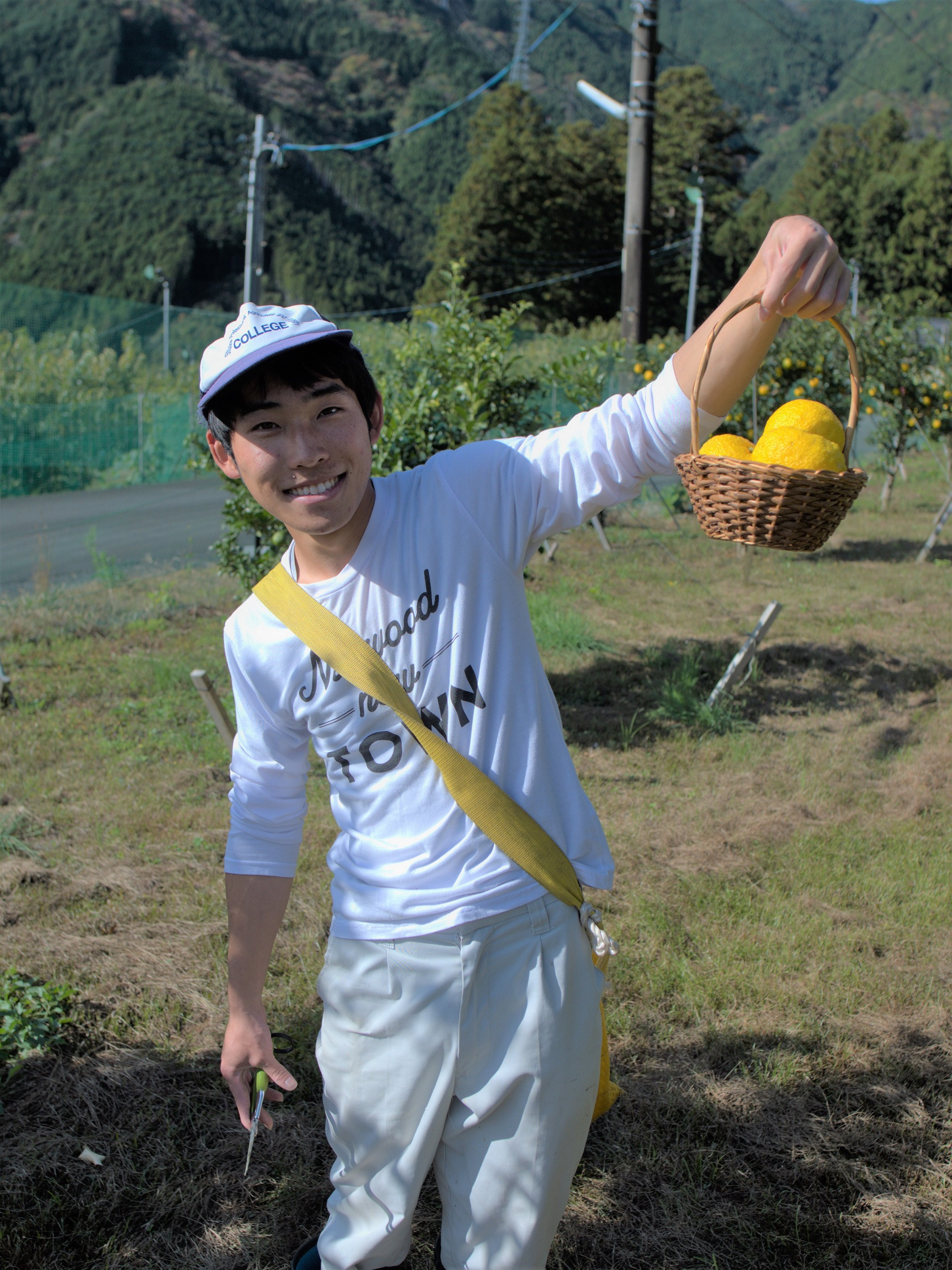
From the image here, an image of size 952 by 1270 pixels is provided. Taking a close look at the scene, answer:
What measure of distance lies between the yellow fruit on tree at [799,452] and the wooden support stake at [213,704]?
2.83 m

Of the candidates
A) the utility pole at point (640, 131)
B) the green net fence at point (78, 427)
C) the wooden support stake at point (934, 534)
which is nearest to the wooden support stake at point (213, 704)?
the utility pole at point (640, 131)

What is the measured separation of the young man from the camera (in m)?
1.47

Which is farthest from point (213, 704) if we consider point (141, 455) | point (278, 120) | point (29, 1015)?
point (278, 120)

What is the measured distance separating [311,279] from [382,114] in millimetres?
47403

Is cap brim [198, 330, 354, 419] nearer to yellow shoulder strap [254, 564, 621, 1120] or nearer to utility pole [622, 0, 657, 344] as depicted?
yellow shoulder strap [254, 564, 621, 1120]

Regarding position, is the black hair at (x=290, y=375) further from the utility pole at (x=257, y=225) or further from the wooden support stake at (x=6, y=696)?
the utility pole at (x=257, y=225)

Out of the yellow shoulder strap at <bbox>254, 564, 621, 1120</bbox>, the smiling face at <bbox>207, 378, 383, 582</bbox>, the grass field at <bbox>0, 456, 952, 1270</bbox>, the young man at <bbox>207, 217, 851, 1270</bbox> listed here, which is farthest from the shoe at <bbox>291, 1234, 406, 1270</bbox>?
the smiling face at <bbox>207, 378, 383, 582</bbox>

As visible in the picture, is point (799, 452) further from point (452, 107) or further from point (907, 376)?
point (452, 107)

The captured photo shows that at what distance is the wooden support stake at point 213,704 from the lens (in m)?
4.14

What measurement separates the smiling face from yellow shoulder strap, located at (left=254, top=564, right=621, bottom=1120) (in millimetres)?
138

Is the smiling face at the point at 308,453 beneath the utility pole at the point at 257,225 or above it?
beneath

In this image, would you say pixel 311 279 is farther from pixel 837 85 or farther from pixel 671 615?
pixel 837 85

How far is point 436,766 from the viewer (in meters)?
1.49

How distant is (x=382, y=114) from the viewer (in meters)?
95.9
